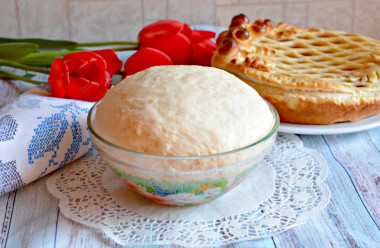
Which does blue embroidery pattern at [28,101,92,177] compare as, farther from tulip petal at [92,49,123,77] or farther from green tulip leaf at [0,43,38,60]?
green tulip leaf at [0,43,38,60]

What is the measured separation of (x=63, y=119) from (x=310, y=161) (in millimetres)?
450

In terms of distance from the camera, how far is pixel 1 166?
27.5 inches

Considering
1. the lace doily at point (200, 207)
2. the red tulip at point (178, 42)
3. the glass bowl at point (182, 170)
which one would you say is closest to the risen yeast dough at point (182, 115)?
the glass bowl at point (182, 170)

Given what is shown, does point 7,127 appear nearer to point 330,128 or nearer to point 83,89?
point 83,89

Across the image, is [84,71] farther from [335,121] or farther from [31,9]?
[31,9]

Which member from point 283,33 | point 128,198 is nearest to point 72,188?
point 128,198

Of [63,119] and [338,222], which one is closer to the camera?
[338,222]

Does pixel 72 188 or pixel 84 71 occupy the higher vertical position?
pixel 84 71

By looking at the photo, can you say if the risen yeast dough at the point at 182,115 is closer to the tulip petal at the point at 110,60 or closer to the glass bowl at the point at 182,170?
the glass bowl at the point at 182,170

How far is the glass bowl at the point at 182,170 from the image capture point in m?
0.57

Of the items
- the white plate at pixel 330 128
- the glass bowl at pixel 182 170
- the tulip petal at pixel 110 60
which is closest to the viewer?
the glass bowl at pixel 182 170

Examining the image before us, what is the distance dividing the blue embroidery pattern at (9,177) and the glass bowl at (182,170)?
0.17 m

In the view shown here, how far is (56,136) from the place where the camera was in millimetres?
776

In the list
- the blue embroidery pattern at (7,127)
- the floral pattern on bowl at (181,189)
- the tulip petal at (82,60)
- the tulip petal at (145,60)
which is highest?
the tulip petal at (82,60)
